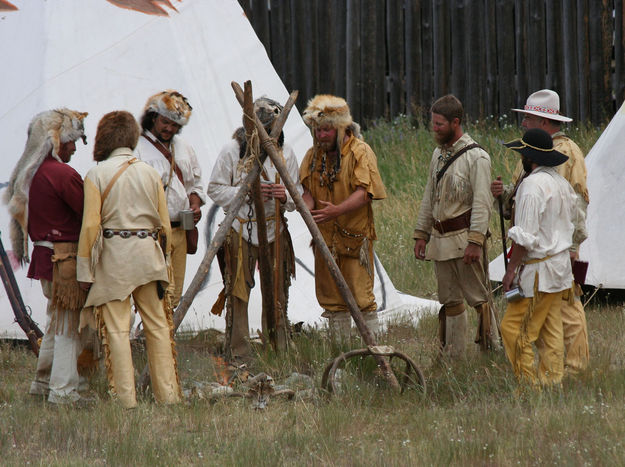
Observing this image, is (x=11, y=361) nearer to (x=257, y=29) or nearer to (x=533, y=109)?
(x=533, y=109)

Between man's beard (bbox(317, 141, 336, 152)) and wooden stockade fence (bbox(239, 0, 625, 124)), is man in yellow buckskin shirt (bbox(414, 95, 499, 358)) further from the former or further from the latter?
wooden stockade fence (bbox(239, 0, 625, 124))

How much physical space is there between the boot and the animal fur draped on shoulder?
2.24m

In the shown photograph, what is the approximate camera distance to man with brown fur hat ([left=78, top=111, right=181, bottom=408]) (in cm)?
496

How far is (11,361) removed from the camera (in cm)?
617

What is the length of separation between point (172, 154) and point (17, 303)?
1497 mm

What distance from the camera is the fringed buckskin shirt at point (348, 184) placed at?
5988 mm

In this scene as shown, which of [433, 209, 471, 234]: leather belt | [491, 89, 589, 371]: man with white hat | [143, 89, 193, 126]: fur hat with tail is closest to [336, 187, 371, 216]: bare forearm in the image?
[433, 209, 471, 234]: leather belt

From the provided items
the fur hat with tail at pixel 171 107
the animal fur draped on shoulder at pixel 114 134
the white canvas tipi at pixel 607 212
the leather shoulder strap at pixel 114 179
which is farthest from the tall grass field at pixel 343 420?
the fur hat with tail at pixel 171 107

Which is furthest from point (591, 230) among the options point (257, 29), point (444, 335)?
point (257, 29)

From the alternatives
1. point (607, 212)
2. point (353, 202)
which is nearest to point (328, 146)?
A: point (353, 202)

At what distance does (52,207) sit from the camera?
5133 mm

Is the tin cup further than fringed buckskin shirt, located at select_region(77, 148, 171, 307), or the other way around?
the tin cup

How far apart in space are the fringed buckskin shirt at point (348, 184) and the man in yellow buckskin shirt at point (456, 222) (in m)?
0.36

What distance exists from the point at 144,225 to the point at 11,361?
1783 millimetres
